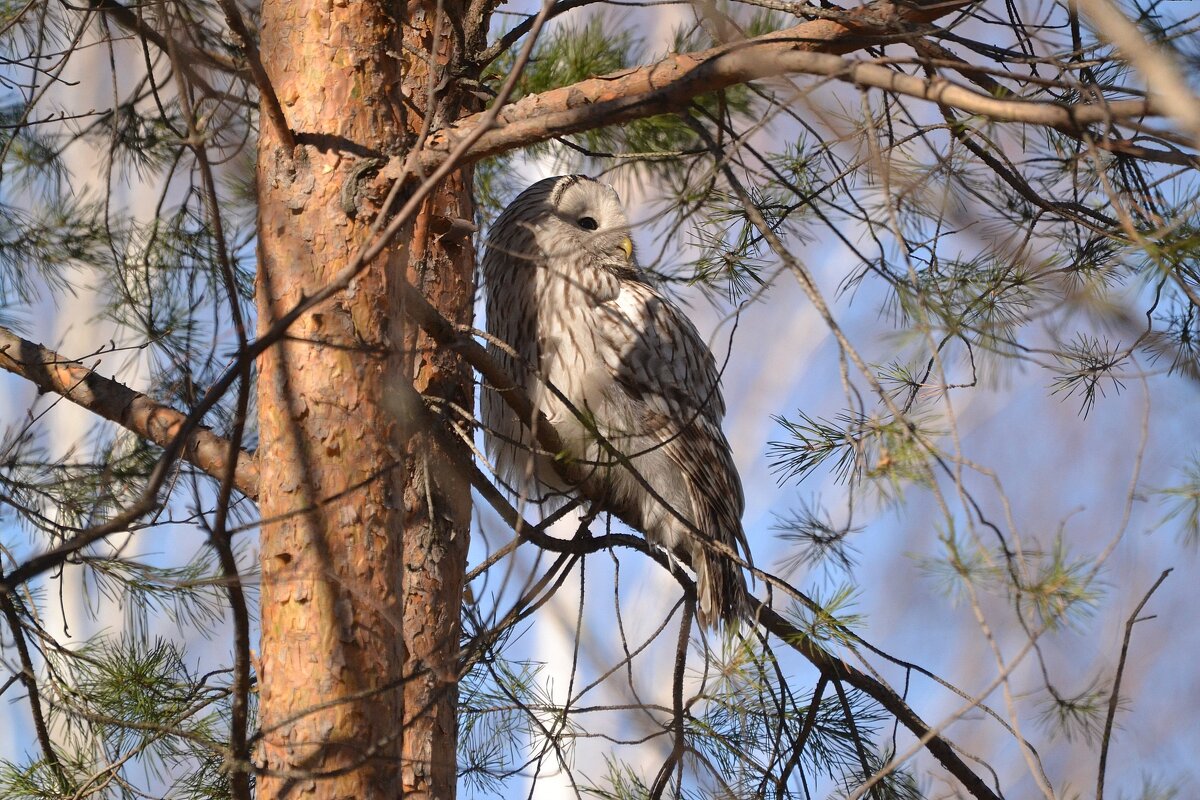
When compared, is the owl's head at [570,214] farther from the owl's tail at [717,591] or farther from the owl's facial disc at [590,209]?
the owl's tail at [717,591]

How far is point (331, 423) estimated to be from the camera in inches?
71.7

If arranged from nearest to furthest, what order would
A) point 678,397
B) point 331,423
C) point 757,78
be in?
point 757,78, point 331,423, point 678,397

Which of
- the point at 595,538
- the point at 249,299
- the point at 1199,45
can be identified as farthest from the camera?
the point at 249,299

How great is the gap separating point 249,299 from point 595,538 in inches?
41.7

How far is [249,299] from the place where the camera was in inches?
107

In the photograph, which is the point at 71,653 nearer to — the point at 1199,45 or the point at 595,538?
the point at 595,538

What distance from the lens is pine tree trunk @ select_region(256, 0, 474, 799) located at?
5.65ft

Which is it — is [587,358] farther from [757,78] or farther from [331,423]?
[757,78]

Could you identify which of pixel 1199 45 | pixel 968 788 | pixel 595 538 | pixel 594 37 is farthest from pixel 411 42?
pixel 968 788

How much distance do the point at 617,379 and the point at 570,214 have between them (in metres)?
0.63

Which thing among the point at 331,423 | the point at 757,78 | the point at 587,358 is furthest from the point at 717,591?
the point at 757,78

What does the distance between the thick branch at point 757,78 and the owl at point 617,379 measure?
1.00 metres

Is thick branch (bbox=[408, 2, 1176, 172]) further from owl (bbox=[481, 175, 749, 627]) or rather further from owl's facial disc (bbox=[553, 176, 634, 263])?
owl's facial disc (bbox=[553, 176, 634, 263])

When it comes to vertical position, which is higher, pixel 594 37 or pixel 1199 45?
pixel 594 37
